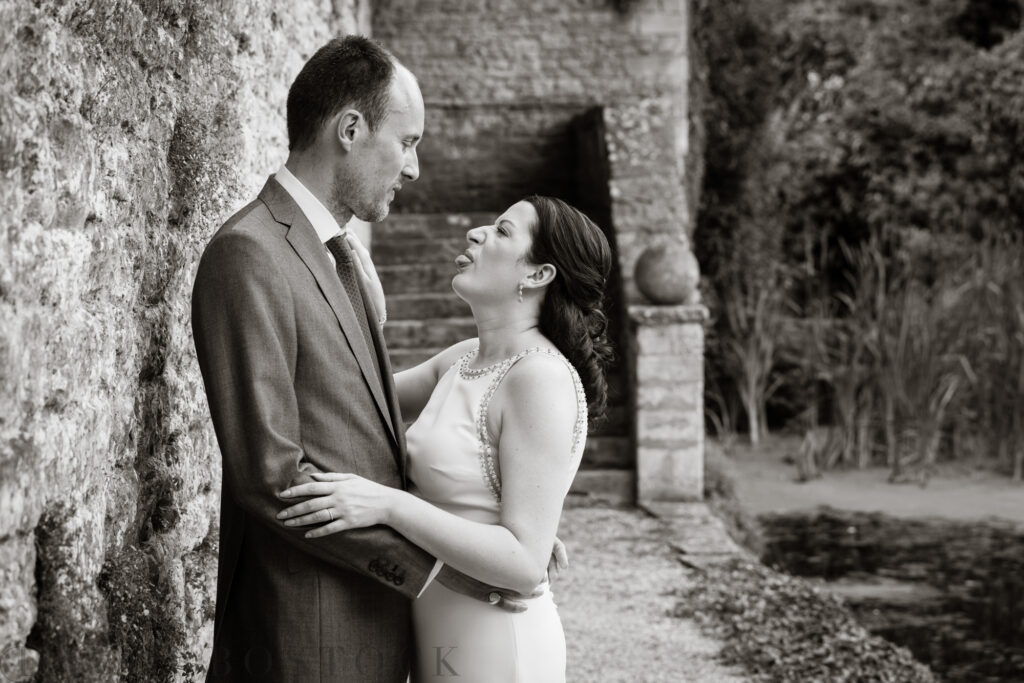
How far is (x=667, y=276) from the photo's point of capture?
6918mm

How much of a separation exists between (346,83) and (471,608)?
88 cm

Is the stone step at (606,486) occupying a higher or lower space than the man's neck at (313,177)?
lower

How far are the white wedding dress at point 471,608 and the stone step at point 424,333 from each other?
5.69 metres

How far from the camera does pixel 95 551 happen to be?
219 cm

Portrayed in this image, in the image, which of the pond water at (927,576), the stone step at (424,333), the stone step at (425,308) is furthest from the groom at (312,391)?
the stone step at (425,308)

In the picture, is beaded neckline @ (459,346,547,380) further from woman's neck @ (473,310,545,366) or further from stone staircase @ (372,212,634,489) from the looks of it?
stone staircase @ (372,212,634,489)

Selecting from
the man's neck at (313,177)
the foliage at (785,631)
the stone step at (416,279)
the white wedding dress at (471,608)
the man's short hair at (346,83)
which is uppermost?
the man's short hair at (346,83)

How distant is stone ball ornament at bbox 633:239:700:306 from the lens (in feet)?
22.7

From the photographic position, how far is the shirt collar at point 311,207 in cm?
195

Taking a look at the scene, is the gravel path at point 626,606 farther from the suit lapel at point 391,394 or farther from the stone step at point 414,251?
the stone step at point 414,251

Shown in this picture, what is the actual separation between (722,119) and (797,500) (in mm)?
4725

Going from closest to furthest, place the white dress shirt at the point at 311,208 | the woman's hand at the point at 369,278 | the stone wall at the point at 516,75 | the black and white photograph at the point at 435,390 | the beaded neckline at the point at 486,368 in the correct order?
the black and white photograph at the point at 435,390
the white dress shirt at the point at 311,208
the beaded neckline at the point at 486,368
the woman's hand at the point at 369,278
the stone wall at the point at 516,75

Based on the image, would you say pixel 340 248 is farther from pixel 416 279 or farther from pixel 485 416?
pixel 416 279

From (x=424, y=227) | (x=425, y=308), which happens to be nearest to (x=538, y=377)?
(x=425, y=308)
